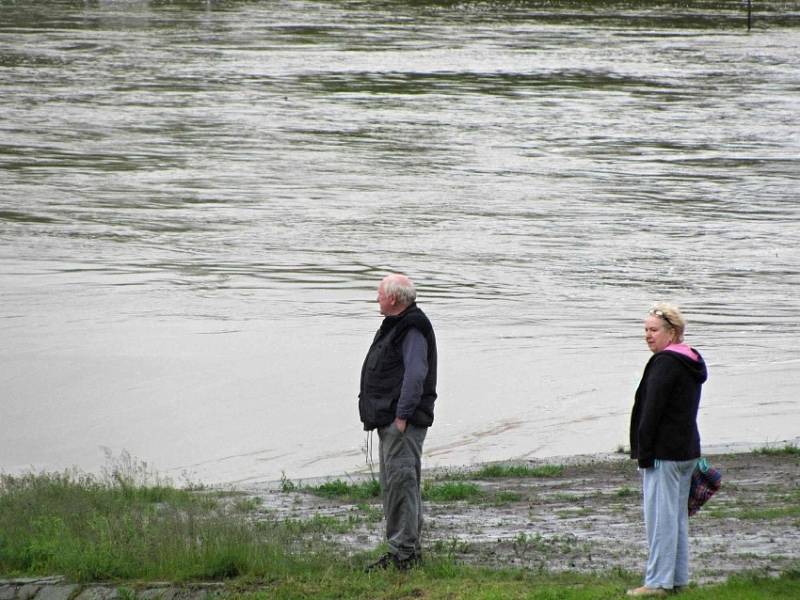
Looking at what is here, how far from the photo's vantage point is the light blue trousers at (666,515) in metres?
6.79

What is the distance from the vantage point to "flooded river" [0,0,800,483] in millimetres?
14055

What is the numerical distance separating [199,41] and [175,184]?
25.0 meters

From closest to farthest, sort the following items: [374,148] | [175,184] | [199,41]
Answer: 1. [175,184]
2. [374,148]
3. [199,41]

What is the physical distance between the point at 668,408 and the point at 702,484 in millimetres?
474

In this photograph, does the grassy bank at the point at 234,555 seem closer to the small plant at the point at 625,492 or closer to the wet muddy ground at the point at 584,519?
the wet muddy ground at the point at 584,519

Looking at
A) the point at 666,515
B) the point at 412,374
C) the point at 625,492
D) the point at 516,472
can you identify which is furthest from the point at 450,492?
the point at 666,515

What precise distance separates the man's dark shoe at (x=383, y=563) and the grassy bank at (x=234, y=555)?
0.26ft

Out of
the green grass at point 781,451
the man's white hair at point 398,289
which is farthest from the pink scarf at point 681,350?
the green grass at point 781,451

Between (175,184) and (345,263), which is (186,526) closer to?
(345,263)

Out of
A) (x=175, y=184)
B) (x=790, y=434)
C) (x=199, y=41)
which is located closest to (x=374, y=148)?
(x=175, y=184)

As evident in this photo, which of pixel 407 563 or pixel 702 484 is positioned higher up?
pixel 702 484

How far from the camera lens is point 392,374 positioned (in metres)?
7.41

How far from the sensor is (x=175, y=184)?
25750 mm

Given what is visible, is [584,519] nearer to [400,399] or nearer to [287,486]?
[400,399]
